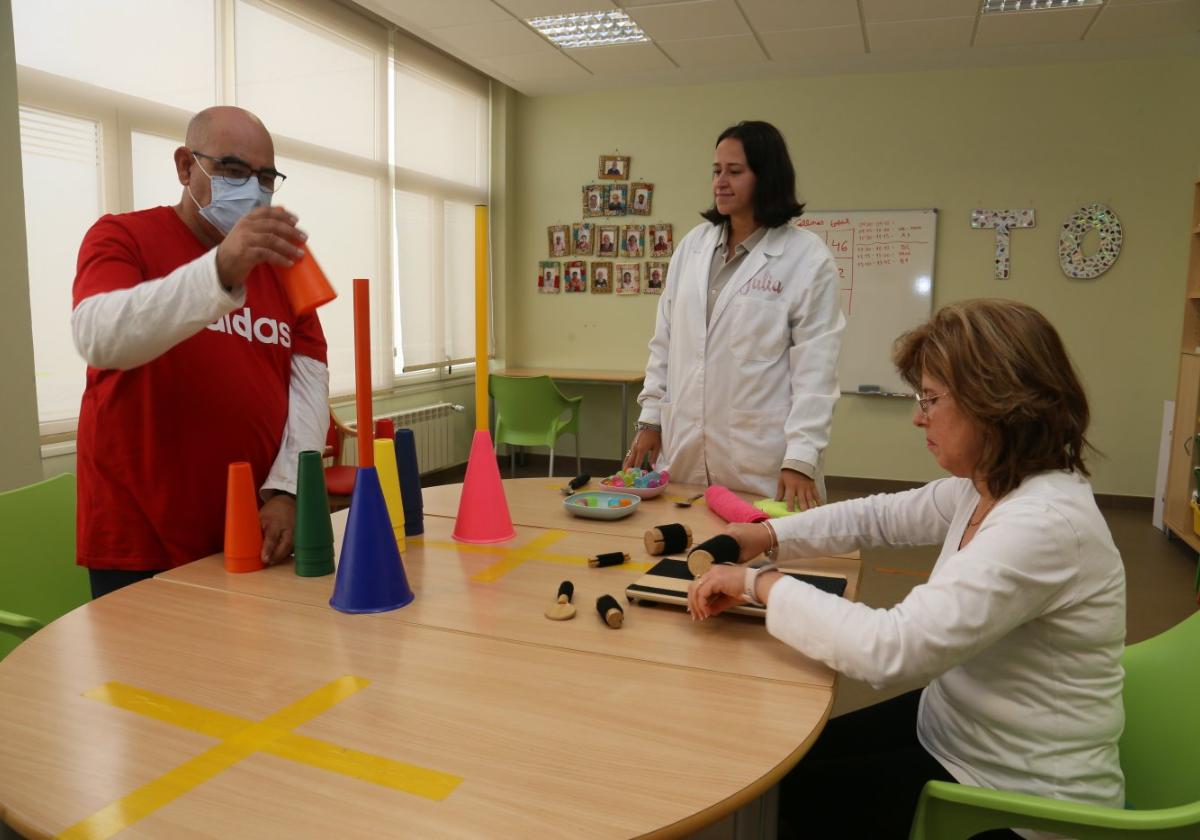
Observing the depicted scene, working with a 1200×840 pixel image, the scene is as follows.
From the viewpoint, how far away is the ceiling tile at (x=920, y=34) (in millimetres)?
4426

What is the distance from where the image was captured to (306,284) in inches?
45.9

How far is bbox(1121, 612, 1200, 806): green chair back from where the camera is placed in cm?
107

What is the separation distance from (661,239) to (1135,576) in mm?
3505

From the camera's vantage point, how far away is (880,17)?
4.35 m

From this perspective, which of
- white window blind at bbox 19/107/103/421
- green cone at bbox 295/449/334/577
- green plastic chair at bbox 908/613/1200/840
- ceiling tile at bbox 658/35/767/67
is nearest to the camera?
green plastic chair at bbox 908/613/1200/840

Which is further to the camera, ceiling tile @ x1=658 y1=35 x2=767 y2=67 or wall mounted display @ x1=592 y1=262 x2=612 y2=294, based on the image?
→ wall mounted display @ x1=592 y1=262 x2=612 y2=294

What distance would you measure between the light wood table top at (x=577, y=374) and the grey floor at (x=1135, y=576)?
78.1 inches

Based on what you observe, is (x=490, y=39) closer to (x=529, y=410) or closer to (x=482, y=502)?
(x=529, y=410)

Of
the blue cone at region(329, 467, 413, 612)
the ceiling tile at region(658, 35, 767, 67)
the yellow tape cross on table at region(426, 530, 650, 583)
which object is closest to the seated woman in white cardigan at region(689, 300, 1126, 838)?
the yellow tape cross on table at region(426, 530, 650, 583)

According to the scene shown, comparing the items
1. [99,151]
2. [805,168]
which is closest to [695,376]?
[99,151]

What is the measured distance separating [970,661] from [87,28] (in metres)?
3.60

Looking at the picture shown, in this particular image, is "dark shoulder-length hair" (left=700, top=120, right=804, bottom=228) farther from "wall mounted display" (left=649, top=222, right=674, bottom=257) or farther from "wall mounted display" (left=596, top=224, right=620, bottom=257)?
"wall mounted display" (left=596, top=224, right=620, bottom=257)

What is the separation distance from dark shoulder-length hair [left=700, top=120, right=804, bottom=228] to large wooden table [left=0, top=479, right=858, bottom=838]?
1239 mm

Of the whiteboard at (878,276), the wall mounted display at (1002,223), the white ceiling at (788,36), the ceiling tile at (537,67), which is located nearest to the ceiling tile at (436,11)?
the white ceiling at (788,36)
